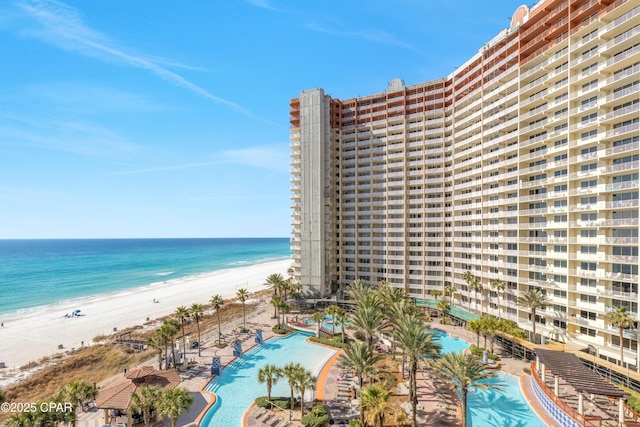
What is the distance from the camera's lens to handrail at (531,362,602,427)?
24.6 meters

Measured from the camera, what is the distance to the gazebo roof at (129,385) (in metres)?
27.0

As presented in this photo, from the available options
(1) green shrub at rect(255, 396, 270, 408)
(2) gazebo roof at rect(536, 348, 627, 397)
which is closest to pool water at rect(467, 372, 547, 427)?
(2) gazebo roof at rect(536, 348, 627, 397)

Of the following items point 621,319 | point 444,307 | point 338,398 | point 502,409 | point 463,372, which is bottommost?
point 338,398

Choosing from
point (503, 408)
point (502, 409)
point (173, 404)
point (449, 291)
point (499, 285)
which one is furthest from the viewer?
point (449, 291)

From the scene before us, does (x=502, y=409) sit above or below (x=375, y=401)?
below

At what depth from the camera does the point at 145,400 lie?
25750 millimetres

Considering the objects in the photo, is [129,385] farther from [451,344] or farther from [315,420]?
[451,344]

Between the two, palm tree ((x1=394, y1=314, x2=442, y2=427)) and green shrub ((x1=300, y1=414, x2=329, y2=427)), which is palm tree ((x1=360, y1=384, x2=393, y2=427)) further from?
green shrub ((x1=300, y1=414, x2=329, y2=427))

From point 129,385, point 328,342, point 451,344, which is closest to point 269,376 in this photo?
point 129,385

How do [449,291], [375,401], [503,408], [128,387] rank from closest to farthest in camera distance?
[375,401]
[128,387]
[503,408]
[449,291]

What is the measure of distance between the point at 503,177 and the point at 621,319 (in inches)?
1106

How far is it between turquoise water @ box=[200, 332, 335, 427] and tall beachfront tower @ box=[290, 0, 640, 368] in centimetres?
2892

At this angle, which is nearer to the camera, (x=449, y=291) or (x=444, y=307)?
(x=444, y=307)

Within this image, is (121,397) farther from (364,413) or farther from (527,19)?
(527,19)
